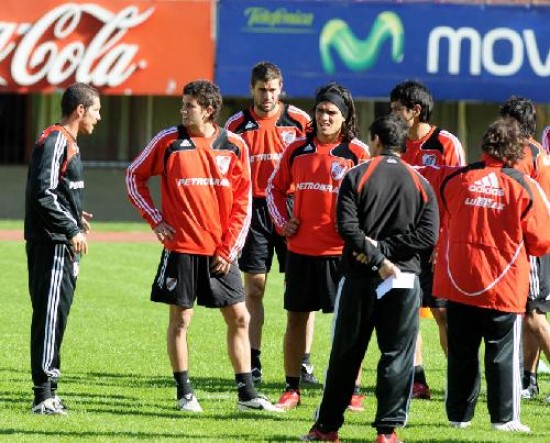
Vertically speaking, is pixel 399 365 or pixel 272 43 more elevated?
pixel 272 43

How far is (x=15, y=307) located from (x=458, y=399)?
750 centimetres

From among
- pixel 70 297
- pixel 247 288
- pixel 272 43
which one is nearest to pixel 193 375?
pixel 247 288

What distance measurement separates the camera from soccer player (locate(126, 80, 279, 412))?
372 inches

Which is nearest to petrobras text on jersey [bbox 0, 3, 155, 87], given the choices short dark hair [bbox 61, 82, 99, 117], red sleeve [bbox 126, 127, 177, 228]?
red sleeve [bbox 126, 127, 177, 228]

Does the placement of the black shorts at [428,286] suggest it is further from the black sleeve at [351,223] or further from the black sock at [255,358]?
the black sleeve at [351,223]

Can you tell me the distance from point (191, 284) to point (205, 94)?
132cm

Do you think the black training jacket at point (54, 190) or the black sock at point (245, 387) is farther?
the black sock at point (245, 387)

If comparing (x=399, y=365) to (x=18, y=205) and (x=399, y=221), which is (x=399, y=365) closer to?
(x=399, y=221)

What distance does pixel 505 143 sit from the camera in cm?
877

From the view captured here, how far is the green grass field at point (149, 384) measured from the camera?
28.8 ft

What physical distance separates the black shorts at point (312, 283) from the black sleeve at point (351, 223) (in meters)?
1.63

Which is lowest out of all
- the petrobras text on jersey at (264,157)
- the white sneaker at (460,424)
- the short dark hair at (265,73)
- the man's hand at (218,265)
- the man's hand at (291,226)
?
the white sneaker at (460,424)

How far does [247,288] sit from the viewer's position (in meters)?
11.5

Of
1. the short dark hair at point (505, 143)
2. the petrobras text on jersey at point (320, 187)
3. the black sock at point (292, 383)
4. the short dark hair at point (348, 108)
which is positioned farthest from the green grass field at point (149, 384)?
the short dark hair at point (348, 108)
